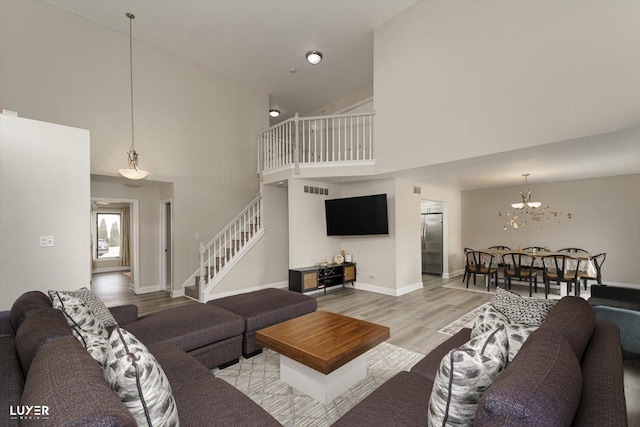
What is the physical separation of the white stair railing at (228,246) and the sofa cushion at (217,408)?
13.7ft

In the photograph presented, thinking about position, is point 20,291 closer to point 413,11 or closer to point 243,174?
point 243,174

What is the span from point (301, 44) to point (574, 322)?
6.63 m

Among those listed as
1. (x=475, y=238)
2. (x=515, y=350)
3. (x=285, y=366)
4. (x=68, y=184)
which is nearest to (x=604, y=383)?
(x=515, y=350)

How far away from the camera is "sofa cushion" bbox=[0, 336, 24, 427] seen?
3.63ft

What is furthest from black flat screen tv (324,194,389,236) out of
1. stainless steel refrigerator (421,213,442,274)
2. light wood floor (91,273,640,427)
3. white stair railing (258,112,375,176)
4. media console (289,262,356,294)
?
stainless steel refrigerator (421,213,442,274)

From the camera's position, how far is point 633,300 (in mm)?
3492

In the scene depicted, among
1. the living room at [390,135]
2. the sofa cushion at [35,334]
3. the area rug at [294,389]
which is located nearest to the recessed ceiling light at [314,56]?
the living room at [390,135]

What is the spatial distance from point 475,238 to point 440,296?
352 cm

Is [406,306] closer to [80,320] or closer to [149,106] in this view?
[80,320]

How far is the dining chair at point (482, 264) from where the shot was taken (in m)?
6.32

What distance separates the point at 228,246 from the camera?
657 cm

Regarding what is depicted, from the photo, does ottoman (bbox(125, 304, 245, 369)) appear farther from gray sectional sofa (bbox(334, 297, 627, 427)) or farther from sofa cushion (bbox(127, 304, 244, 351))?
gray sectional sofa (bbox(334, 297, 627, 427))

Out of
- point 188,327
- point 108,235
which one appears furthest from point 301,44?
point 108,235

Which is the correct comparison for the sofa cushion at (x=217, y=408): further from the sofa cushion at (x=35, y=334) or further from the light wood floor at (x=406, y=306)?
the light wood floor at (x=406, y=306)
